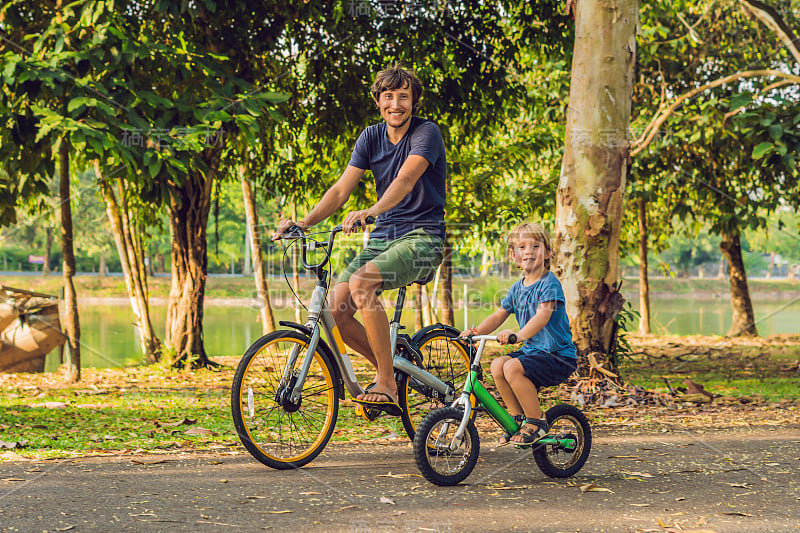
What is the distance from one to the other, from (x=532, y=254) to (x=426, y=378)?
1.02 metres

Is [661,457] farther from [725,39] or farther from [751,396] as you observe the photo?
[725,39]

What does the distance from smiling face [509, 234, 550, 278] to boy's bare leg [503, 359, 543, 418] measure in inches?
19.7

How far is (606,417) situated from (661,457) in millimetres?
1544

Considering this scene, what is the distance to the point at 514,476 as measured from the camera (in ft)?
13.2

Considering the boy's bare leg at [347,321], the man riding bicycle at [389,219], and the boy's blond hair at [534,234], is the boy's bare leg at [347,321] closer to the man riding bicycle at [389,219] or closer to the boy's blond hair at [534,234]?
the man riding bicycle at [389,219]

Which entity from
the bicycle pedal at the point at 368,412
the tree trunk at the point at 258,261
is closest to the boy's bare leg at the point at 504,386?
the bicycle pedal at the point at 368,412

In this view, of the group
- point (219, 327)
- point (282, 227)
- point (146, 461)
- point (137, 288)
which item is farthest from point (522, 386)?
point (219, 327)

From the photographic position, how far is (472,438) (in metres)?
3.80

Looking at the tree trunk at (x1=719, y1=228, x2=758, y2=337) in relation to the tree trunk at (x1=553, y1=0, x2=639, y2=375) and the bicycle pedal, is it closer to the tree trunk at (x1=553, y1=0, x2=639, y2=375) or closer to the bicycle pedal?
the tree trunk at (x1=553, y1=0, x2=639, y2=375)

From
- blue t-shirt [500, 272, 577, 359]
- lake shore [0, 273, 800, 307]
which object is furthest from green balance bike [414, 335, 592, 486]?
lake shore [0, 273, 800, 307]

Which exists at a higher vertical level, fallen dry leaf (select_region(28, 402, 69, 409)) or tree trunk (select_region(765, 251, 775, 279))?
tree trunk (select_region(765, 251, 775, 279))

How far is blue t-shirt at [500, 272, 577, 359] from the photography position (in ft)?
13.0

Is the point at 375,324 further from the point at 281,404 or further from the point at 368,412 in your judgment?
the point at 281,404

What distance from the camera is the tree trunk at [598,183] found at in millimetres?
7098
